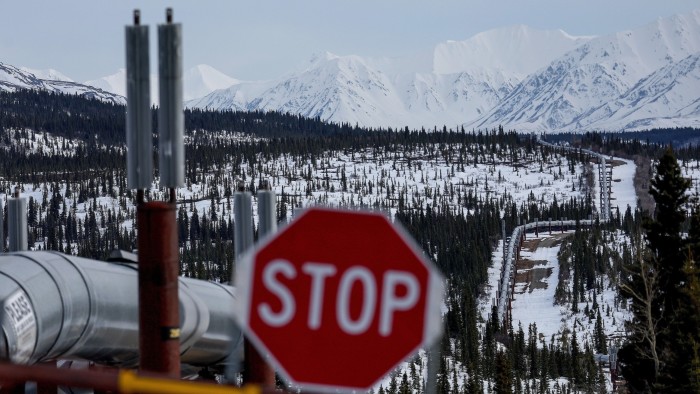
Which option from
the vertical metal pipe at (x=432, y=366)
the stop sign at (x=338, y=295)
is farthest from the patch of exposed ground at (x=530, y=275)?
the stop sign at (x=338, y=295)

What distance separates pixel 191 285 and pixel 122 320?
1848mm

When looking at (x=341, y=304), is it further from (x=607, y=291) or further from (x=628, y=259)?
(x=607, y=291)

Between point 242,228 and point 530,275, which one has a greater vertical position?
point 242,228

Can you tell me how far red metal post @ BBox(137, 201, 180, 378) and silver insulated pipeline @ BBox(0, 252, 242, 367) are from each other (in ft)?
5.28

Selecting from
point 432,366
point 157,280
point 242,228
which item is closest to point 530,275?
point 242,228

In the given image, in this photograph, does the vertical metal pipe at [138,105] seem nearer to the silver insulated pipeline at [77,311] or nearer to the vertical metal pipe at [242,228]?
the silver insulated pipeline at [77,311]

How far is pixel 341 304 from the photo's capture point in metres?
5.98

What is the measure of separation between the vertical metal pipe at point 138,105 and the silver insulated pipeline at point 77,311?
233 centimetres

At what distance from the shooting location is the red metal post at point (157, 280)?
32.4 ft

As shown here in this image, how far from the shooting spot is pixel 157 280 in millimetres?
9875

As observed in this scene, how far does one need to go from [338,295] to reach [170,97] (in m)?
4.68

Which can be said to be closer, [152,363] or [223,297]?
[152,363]

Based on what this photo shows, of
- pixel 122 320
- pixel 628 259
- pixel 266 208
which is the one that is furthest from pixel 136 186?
pixel 628 259

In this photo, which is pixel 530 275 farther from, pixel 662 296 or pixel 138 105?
pixel 138 105
